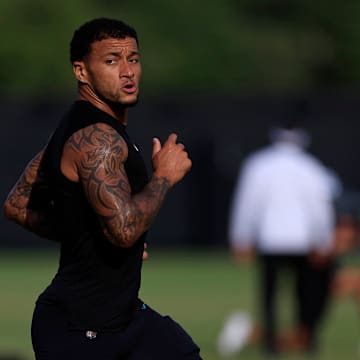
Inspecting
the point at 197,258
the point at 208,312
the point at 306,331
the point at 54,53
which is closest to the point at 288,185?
the point at 306,331

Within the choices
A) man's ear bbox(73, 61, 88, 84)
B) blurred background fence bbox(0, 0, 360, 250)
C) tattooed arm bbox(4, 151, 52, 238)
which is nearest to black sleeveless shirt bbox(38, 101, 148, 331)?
man's ear bbox(73, 61, 88, 84)

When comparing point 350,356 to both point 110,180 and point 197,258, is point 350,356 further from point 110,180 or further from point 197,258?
point 197,258

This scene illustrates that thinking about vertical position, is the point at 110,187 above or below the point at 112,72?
below

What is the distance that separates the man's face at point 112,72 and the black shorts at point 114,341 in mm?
949

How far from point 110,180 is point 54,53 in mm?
28012

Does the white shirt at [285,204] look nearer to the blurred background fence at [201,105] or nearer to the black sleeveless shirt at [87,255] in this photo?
the blurred background fence at [201,105]

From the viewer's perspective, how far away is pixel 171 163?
21.5 ft

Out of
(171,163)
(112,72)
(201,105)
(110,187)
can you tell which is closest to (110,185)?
(110,187)

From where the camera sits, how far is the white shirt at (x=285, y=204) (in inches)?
504

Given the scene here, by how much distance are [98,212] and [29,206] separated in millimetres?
894

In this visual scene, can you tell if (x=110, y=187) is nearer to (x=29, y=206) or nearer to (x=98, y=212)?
(x=98, y=212)

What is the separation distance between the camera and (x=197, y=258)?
962 inches

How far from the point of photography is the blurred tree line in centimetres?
3403

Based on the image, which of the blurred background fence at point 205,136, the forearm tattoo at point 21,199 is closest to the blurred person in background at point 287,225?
the forearm tattoo at point 21,199
